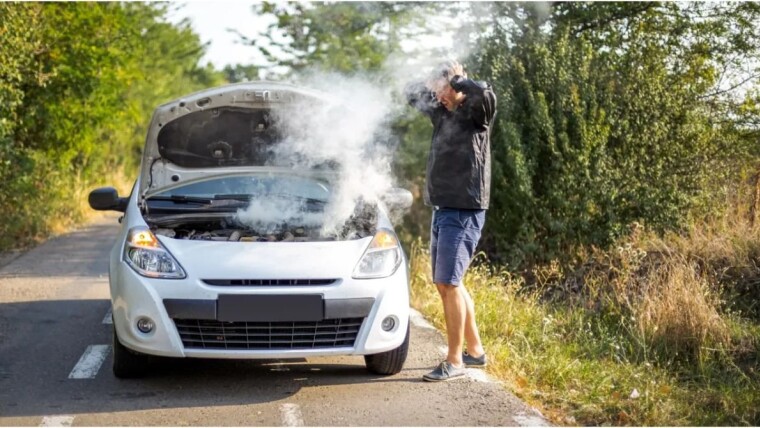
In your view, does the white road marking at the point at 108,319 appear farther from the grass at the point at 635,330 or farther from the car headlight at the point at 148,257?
the grass at the point at 635,330

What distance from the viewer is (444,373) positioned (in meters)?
5.74

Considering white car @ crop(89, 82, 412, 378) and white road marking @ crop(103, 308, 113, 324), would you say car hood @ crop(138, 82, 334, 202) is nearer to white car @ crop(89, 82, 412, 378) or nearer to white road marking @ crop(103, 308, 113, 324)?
white car @ crop(89, 82, 412, 378)

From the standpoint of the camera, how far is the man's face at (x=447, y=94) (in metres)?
5.81

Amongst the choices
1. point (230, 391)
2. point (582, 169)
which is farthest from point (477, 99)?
point (582, 169)

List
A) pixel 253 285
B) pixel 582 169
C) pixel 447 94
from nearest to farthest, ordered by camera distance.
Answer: pixel 253 285
pixel 447 94
pixel 582 169

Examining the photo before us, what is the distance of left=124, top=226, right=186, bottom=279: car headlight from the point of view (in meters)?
5.38

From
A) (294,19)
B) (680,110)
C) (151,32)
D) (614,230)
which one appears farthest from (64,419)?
(151,32)

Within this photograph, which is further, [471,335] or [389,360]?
[471,335]

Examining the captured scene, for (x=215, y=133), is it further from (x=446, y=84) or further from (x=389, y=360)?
(x=389, y=360)

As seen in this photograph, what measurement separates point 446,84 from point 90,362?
3.07 m

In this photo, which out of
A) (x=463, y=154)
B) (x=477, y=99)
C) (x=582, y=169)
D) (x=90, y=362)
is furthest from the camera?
(x=582, y=169)

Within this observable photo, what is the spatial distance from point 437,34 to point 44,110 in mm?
6545

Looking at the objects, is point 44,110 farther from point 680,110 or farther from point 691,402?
point 691,402

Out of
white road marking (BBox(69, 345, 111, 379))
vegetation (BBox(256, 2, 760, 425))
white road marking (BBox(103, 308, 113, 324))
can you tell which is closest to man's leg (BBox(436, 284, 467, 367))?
vegetation (BBox(256, 2, 760, 425))
